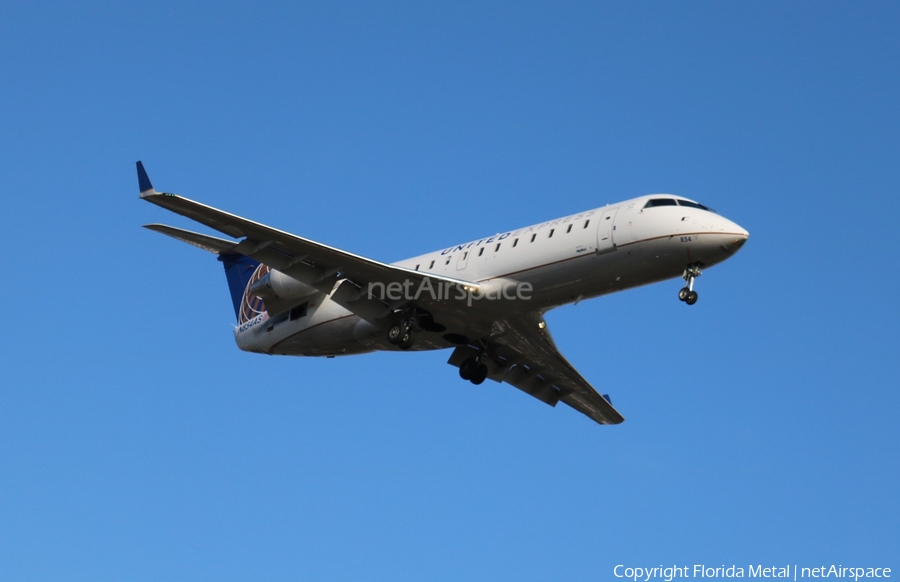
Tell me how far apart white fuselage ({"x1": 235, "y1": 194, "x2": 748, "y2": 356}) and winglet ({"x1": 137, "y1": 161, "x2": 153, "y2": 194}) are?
6675 millimetres

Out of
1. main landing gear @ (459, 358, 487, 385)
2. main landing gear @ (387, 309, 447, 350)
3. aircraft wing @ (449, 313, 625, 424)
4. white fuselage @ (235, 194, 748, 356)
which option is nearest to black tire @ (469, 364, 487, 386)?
main landing gear @ (459, 358, 487, 385)

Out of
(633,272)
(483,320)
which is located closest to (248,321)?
(483,320)

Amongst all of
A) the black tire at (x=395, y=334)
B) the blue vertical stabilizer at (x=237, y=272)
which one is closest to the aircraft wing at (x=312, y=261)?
the black tire at (x=395, y=334)

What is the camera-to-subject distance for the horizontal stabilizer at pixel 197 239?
94.7ft

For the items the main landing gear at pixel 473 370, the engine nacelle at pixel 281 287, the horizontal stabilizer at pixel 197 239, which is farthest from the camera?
the main landing gear at pixel 473 370

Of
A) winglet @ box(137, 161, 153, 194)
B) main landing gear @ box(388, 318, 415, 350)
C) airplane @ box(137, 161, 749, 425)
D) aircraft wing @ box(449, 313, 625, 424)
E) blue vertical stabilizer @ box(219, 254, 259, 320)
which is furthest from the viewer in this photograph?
blue vertical stabilizer @ box(219, 254, 259, 320)

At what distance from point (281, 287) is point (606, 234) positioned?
9.15 metres

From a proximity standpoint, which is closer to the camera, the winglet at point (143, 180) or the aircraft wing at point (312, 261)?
the winglet at point (143, 180)

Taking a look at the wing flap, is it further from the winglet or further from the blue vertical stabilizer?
the blue vertical stabilizer

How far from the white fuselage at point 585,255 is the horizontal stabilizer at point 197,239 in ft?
13.7

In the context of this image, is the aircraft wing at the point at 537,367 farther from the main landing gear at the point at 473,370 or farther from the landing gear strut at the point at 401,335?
the landing gear strut at the point at 401,335

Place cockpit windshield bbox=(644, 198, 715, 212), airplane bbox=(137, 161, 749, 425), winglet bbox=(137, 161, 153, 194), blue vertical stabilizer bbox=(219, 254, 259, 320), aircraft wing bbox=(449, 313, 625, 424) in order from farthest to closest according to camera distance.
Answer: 1. blue vertical stabilizer bbox=(219, 254, 259, 320)
2. aircraft wing bbox=(449, 313, 625, 424)
3. cockpit windshield bbox=(644, 198, 715, 212)
4. airplane bbox=(137, 161, 749, 425)
5. winglet bbox=(137, 161, 153, 194)

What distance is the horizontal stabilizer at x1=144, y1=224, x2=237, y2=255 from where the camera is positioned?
28.9 metres

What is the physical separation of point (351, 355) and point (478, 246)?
5571 mm
